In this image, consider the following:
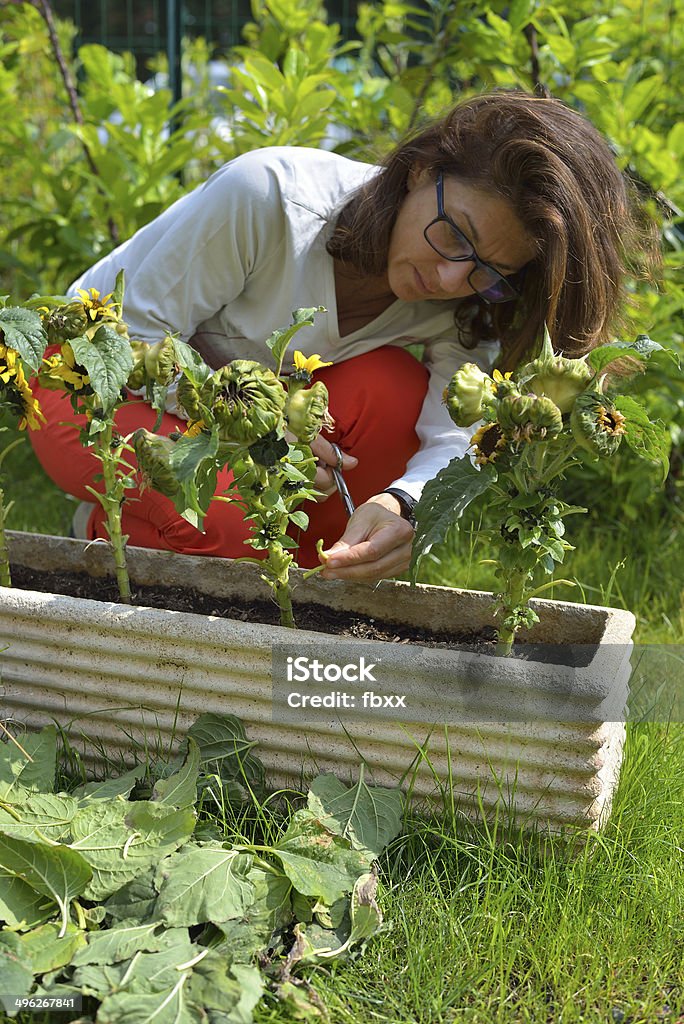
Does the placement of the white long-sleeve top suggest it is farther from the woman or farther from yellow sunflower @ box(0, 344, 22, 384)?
yellow sunflower @ box(0, 344, 22, 384)

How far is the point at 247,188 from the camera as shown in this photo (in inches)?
74.2

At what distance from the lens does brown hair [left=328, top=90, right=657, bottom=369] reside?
165 centimetres

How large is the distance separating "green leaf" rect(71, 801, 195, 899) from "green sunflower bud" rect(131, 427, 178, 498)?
16.9 inches

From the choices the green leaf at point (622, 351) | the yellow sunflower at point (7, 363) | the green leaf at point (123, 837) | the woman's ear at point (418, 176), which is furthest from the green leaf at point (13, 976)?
the woman's ear at point (418, 176)

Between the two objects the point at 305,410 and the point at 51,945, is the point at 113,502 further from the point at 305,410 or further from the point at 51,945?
the point at 51,945

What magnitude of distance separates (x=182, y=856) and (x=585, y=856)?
1.77 ft

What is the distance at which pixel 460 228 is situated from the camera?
1.71 meters

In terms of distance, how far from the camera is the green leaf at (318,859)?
49.2 inches

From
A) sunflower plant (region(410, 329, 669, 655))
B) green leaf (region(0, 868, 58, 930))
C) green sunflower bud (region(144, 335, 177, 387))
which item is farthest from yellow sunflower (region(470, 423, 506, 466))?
green leaf (region(0, 868, 58, 930))

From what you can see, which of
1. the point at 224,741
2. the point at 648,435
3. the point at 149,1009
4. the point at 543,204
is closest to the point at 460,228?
the point at 543,204

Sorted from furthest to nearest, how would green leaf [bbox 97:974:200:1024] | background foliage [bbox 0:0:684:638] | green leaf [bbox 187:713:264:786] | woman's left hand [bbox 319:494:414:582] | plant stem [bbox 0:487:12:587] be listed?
background foliage [bbox 0:0:684:638] < plant stem [bbox 0:487:12:587] < woman's left hand [bbox 319:494:414:582] < green leaf [bbox 187:713:264:786] < green leaf [bbox 97:974:200:1024]

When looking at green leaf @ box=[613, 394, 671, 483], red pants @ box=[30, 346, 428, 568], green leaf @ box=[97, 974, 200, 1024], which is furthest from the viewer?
red pants @ box=[30, 346, 428, 568]

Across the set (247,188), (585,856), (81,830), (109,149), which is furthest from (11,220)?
(585,856)

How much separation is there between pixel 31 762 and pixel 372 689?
19.3 inches
